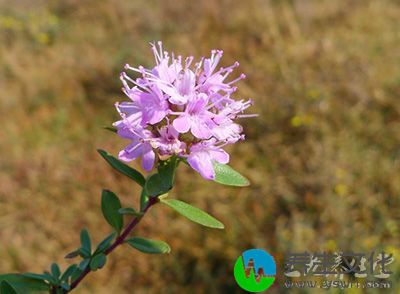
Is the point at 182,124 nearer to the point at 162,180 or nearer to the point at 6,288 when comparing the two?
the point at 162,180

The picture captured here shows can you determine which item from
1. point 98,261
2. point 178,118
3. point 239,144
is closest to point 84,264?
point 98,261

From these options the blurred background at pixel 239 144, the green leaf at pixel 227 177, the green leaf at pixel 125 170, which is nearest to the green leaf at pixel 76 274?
the green leaf at pixel 125 170

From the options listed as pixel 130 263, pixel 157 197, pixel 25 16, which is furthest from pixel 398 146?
pixel 25 16

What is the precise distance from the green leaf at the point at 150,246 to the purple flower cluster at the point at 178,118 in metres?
0.18

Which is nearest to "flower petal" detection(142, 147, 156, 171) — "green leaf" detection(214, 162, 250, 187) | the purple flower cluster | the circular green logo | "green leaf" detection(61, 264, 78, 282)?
the purple flower cluster

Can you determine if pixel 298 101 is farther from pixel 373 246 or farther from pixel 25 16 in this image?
pixel 25 16

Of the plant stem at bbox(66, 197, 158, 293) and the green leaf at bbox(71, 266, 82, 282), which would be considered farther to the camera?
the green leaf at bbox(71, 266, 82, 282)

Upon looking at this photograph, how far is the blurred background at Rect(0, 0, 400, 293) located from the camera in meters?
2.70

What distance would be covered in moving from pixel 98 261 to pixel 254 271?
57cm

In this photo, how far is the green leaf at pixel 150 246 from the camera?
1054mm

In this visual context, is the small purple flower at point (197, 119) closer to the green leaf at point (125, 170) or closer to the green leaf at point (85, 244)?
the green leaf at point (125, 170)

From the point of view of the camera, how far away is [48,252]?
3021 millimetres

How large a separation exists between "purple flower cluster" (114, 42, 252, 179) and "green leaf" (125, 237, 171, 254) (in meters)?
0.18

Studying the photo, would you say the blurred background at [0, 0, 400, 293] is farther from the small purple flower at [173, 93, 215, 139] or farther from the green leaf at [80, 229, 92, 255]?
the small purple flower at [173, 93, 215, 139]
